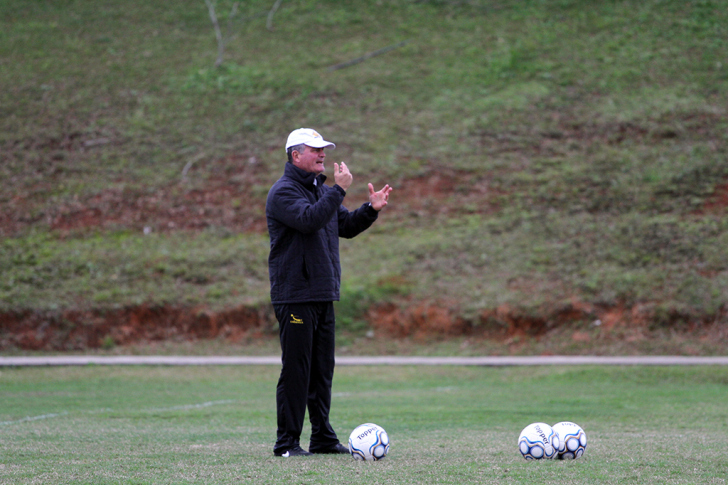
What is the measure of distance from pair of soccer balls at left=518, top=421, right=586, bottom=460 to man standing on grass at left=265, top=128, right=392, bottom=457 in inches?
54.0

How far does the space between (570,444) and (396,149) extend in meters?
22.5

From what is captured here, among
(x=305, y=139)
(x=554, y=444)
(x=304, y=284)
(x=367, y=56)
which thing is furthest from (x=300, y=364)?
(x=367, y=56)

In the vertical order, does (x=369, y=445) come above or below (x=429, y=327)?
above

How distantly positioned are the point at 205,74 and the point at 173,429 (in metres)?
27.7

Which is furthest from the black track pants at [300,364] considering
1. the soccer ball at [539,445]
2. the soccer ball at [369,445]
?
the soccer ball at [539,445]

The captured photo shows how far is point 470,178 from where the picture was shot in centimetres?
2561

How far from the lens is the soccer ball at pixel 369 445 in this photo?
17.4ft

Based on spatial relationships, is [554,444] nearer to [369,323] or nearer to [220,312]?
[369,323]

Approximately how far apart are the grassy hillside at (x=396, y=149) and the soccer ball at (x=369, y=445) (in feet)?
44.5

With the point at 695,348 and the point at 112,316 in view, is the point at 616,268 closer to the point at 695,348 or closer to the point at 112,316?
the point at 695,348

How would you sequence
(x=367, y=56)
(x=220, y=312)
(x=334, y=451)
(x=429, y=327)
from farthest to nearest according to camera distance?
(x=367, y=56)
(x=220, y=312)
(x=429, y=327)
(x=334, y=451)

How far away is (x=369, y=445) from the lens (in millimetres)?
5320

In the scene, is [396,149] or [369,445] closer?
[369,445]

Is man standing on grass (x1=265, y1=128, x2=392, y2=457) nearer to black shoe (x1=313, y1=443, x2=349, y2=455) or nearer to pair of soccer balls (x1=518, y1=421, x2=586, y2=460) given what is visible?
black shoe (x1=313, y1=443, x2=349, y2=455)
